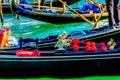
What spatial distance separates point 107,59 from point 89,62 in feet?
0.62

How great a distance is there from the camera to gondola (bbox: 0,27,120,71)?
4.45m

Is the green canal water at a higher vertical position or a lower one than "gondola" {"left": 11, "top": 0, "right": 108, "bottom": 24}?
lower

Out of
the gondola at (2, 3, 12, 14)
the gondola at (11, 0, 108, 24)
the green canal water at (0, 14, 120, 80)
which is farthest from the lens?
the gondola at (2, 3, 12, 14)

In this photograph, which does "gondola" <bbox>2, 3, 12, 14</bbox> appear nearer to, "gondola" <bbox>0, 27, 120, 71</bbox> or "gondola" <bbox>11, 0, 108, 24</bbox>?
"gondola" <bbox>11, 0, 108, 24</bbox>

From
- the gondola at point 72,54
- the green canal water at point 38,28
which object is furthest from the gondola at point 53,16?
the gondola at point 72,54

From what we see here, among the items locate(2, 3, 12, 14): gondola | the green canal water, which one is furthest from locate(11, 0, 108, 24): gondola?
locate(2, 3, 12, 14): gondola

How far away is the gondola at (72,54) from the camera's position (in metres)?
4.45

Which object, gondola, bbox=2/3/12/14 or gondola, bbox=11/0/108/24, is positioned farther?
gondola, bbox=2/3/12/14

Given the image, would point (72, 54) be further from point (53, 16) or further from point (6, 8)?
point (6, 8)

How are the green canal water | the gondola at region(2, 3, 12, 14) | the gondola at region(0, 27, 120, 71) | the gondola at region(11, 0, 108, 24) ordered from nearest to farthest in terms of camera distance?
the gondola at region(0, 27, 120, 71) → the green canal water → the gondola at region(11, 0, 108, 24) → the gondola at region(2, 3, 12, 14)

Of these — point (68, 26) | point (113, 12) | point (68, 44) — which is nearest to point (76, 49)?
point (68, 44)

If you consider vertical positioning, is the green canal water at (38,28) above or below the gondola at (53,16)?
below

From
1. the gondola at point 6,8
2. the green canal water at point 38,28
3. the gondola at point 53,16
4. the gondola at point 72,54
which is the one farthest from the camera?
the gondola at point 6,8

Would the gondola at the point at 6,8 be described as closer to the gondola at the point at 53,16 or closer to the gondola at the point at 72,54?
the gondola at the point at 53,16
